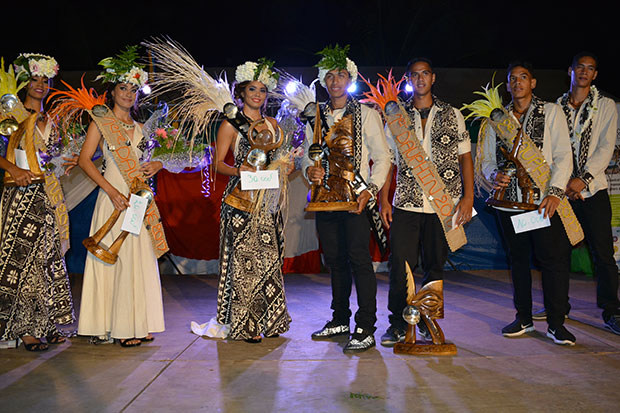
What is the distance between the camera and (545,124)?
154 inches

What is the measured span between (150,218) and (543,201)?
8.48 feet

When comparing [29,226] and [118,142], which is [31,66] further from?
[29,226]

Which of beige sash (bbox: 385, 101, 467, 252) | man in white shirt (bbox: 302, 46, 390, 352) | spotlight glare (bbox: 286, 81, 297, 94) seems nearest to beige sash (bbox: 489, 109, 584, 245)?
beige sash (bbox: 385, 101, 467, 252)

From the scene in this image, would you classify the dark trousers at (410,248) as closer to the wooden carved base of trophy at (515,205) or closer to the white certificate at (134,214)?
the wooden carved base of trophy at (515,205)

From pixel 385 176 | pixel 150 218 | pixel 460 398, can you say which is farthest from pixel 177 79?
pixel 460 398

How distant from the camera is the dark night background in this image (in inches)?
728

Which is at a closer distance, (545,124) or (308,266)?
(545,124)

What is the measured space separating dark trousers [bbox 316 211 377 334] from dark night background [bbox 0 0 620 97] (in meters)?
15.4

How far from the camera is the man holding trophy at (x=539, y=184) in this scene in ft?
12.6

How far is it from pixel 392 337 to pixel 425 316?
359 mm

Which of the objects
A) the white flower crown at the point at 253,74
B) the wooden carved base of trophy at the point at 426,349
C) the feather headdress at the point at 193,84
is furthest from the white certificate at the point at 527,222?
the feather headdress at the point at 193,84

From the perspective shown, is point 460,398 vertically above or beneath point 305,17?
beneath

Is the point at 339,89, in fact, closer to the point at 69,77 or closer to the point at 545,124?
the point at 545,124

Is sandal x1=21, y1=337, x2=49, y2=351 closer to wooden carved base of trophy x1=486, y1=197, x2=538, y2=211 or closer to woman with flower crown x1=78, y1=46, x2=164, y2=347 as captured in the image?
woman with flower crown x1=78, y1=46, x2=164, y2=347
